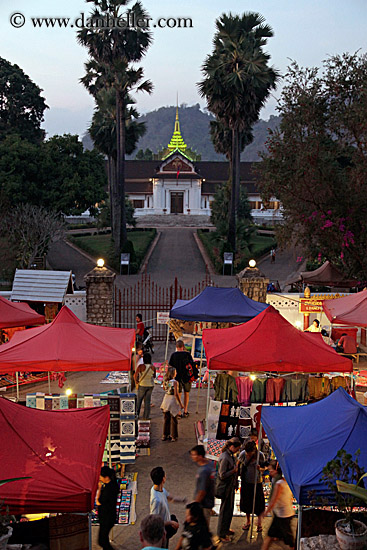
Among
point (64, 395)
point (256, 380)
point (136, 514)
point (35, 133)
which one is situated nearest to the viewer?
point (136, 514)

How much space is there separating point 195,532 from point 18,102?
137 feet

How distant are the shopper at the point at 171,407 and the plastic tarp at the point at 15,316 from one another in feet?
14.2

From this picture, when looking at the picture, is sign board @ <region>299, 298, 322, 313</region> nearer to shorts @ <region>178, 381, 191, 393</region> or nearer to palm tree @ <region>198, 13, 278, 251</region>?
shorts @ <region>178, 381, 191, 393</region>

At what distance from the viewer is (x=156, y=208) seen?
70.3 m

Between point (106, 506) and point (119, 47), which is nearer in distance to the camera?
point (106, 506)

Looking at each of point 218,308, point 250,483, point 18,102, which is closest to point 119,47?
point 18,102

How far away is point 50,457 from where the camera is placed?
6.12 meters

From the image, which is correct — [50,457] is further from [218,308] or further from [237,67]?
[237,67]

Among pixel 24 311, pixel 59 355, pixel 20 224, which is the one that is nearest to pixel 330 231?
pixel 24 311

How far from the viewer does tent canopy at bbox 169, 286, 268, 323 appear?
548 inches

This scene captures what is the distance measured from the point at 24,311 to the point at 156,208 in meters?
57.4

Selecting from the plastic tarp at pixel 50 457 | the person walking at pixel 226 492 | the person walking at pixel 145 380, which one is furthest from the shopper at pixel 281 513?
the person walking at pixel 145 380

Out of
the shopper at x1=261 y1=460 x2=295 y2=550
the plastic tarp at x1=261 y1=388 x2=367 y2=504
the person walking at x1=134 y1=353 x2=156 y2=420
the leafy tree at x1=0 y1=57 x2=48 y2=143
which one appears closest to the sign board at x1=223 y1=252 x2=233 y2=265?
the leafy tree at x1=0 y1=57 x2=48 y2=143

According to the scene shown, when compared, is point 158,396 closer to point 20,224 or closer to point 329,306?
point 329,306
